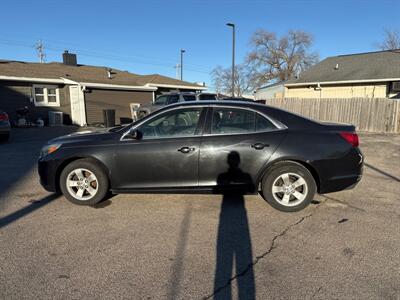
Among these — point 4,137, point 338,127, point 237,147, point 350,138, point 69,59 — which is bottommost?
point 4,137

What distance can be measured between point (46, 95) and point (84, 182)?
16.8 metres

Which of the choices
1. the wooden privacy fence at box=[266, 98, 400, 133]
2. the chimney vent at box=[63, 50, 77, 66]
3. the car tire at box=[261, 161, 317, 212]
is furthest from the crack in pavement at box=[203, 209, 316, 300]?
the chimney vent at box=[63, 50, 77, 66]

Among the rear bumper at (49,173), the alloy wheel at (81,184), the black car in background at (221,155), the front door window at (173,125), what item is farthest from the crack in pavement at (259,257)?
the rear bumper at (49,173)

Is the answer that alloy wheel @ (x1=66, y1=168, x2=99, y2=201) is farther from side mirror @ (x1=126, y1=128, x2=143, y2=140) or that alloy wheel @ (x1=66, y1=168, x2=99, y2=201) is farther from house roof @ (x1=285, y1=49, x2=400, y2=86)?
house roof @ (x1=285, y1=49, x2=400, y2=86)

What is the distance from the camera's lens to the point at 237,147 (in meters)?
4.51

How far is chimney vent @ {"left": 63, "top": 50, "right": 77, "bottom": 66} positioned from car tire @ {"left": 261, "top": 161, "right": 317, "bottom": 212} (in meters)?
25.5

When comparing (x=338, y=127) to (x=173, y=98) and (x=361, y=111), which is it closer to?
(x=173, y=98)

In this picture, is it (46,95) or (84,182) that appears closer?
(84,182)

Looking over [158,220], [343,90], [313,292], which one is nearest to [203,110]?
[158,220]

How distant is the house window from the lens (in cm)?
1880

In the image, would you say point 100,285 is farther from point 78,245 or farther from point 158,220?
point 158,220

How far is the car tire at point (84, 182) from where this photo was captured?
15.5 ft

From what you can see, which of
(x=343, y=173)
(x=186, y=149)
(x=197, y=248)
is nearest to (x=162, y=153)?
(x=186, y=149)

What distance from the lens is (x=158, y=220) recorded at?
432 cm
